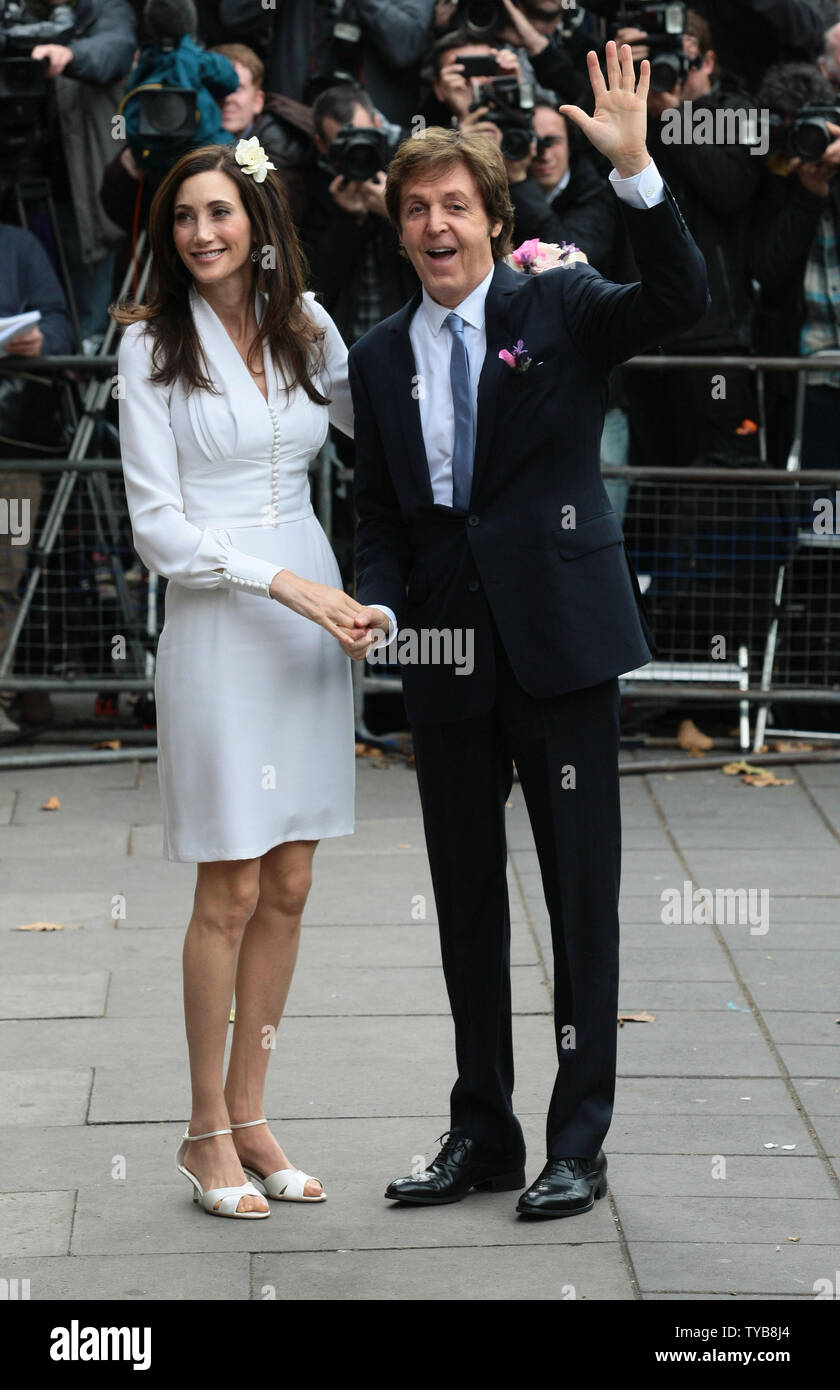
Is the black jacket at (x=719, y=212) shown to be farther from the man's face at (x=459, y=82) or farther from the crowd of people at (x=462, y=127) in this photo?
the man's face at (x=459, y=82)

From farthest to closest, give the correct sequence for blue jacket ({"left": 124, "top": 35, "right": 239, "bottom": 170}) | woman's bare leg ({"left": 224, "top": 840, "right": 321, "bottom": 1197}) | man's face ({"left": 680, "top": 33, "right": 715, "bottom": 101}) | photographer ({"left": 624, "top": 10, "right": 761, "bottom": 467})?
man's face ({"left": 680, "top": 33, "right": 715, "bottom": 101}) → photographer ({"left": 624, "top": 10, "right": 761, "bottom": 467}) → blue jacket ({"left": 124, "top": 35, "right": 239, "bottom": 170}) → woman's bare leg ({"left": 224, "top": 840, "right": 321, "bottom": 1197})

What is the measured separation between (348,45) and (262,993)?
18.3 ft

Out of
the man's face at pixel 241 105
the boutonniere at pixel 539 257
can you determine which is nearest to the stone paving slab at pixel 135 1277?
the boutonniere at pixel 539 257

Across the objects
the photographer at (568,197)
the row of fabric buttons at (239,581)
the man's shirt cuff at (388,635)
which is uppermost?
the photographer at (568,197)

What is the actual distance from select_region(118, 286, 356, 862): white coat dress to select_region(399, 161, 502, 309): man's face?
1.33 ft

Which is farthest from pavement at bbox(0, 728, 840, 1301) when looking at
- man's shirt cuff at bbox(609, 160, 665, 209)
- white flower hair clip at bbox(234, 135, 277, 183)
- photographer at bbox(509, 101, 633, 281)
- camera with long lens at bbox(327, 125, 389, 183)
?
camera with long lens at bbox(327, 125, 389, 183)

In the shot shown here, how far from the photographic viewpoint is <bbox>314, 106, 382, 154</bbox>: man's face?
812cm

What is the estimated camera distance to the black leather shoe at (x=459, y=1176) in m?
4.21

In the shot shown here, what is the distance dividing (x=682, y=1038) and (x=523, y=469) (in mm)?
1798

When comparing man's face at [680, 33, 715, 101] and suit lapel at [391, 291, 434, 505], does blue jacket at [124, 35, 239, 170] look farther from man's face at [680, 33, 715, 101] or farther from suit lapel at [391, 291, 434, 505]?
suit lapel at [391, 291, 434, 505]

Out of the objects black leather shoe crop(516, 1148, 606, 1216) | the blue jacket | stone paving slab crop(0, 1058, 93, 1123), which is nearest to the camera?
black leather shoe crop(516, 1148, 606, 1216)

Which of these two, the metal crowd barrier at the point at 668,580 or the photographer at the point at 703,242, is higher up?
the photographer at the point at 703,242

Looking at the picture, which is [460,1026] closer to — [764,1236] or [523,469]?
[764,1236]

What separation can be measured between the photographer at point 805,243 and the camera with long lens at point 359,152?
5.38 feet
